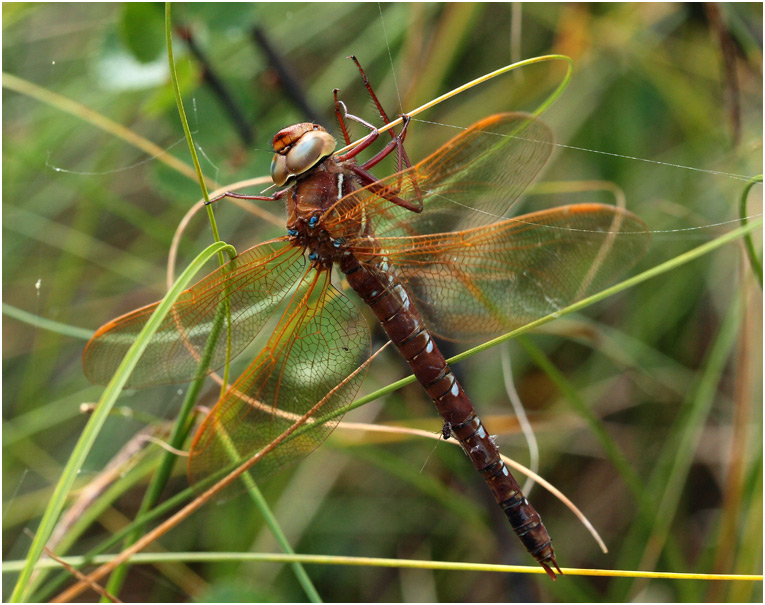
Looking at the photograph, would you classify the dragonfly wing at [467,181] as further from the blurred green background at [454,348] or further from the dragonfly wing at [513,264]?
the blurred green background at [454,348]

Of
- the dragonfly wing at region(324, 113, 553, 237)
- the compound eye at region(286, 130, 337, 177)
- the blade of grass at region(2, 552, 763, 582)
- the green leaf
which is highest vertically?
the green leaf

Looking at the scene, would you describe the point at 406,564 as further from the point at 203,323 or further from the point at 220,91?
the point at 220,91

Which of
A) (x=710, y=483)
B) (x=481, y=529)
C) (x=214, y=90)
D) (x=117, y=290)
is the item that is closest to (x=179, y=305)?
(x=214, y=90)

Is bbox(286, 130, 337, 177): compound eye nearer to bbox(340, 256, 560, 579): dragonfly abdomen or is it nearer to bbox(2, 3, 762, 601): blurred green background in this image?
bbox(340, 256, 560, 579): dragonfly abdomen

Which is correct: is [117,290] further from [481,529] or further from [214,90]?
[481,529]

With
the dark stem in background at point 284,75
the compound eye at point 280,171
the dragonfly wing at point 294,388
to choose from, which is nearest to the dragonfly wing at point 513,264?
the dragonfly wing at point 294,388

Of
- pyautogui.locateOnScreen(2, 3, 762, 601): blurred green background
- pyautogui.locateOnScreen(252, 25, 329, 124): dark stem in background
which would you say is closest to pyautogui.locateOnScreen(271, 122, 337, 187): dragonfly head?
pyautogui.locateOnScreen(2, 3, 762, 601): blurred green background

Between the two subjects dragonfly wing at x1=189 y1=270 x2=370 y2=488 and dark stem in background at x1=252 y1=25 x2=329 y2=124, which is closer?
dragonfly wing at x1=189 y1=270 x2=370 y2=488
